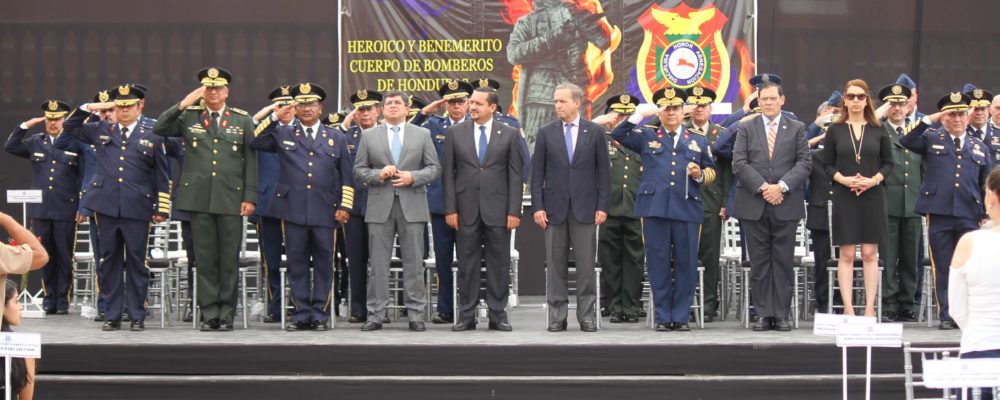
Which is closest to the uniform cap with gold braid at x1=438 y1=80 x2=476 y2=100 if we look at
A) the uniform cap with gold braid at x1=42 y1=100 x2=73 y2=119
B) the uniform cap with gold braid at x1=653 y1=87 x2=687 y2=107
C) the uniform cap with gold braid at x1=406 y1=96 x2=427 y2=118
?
the uniform cap with gold braid at x1=406 y1=96 x2=427 y2=118

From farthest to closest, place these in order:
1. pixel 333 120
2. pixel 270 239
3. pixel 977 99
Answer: pixel 333 120
pixel 270 239
pixel 977 99

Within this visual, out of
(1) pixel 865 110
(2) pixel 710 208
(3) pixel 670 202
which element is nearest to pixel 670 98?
(3) pixel 670 202

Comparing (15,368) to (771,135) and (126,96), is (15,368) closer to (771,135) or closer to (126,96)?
(126,96)

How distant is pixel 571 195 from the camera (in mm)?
8141

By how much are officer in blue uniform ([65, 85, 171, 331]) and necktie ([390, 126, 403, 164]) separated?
1417mm

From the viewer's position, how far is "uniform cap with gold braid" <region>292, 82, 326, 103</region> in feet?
27.3

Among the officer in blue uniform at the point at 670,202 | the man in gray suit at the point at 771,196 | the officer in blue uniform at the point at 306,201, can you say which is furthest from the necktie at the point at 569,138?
the officer in blue uniform at the point at 306,201

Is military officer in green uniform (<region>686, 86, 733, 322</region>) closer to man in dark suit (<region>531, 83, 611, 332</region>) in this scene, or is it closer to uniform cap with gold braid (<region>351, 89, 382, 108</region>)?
man in dark suit (<region>531, 83, 611, 332</region>)

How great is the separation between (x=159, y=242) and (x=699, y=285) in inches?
147

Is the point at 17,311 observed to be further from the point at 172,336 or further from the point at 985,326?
the point at 985,326

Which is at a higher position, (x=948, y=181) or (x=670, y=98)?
(x=670, y=98)

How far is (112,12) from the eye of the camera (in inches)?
431

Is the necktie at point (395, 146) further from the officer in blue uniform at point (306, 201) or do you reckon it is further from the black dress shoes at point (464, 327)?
the black dress shoes at point (464, 327)

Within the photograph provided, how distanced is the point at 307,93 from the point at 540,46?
9.67 ft
